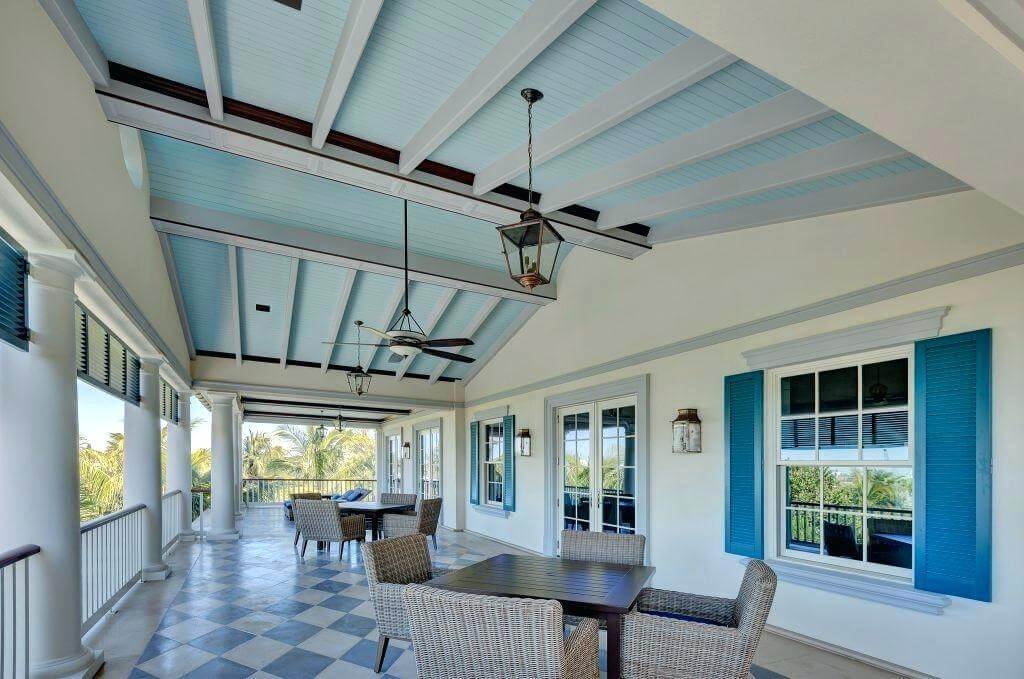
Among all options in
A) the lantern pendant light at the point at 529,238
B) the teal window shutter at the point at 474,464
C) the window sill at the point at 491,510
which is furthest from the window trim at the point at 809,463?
the teal window shutter at the point at 474,464

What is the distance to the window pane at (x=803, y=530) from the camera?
14.7 feet

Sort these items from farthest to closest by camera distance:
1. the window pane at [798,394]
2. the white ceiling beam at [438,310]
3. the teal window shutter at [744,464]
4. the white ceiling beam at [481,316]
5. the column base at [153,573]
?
1. the white ceiling beam at [481,316]
2. the white ceiling beam at [438,310]
3. the column base at [153,573]
4. the teal window shutter at [744,464]
5. the window pane at [798,394]

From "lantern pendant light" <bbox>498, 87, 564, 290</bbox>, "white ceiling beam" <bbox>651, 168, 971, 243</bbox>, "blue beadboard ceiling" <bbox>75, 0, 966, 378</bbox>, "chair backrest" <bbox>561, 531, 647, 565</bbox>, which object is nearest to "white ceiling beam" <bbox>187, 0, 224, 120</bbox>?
"blue beadboard ceiling" <bbox>75, 0, 966, 378</bbox>

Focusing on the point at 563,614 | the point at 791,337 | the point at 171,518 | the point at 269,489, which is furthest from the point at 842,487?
the point at 269,489

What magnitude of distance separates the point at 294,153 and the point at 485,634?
3558mm

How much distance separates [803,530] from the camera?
458 cm

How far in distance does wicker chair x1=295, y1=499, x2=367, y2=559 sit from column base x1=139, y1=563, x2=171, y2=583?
164 centimetres

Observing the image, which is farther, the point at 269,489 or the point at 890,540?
the point at 269,489

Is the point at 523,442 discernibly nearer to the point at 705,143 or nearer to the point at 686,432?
the point at 686,432

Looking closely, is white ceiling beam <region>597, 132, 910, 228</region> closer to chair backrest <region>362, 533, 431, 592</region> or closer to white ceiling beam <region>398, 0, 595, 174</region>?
white ceiling beam <region>398, 0, 595, 174</region>

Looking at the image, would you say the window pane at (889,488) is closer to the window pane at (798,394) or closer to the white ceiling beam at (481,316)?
the window pane at (798,394)

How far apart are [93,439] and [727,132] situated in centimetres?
1738

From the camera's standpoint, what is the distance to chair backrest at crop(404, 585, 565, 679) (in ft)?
7.76

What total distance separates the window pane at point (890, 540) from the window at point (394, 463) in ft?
40.2
